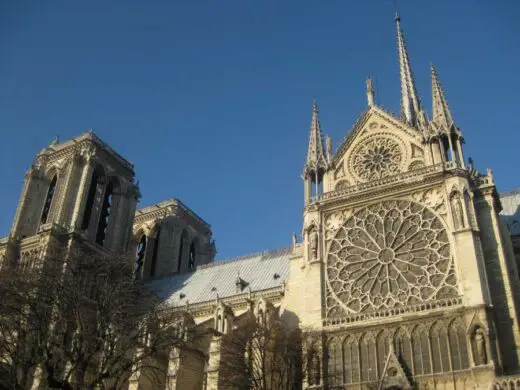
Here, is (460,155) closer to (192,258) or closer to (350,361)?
(350,361)

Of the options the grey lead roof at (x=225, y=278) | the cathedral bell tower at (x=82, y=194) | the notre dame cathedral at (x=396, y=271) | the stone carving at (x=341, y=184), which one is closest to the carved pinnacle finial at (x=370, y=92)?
the notre dame cathedral at (x=396, y=271)

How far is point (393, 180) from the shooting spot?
32.5 meters

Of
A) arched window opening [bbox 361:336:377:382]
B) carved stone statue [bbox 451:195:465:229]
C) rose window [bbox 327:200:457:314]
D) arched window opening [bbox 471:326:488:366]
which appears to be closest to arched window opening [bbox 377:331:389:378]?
arched window opening [bbox 361:336:377:382]

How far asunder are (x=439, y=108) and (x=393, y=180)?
5.65 meters

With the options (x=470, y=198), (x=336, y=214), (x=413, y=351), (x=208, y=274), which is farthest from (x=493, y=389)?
(x=208, y=274)

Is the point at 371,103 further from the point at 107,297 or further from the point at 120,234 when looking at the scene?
the point at 120,234

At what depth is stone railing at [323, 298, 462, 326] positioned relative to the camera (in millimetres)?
27234

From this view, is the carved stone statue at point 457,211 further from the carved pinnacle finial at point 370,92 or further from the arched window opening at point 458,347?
the carved pinnacle finial at point 370,92

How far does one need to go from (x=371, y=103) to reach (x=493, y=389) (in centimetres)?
2016

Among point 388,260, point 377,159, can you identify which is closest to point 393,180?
point 377,159

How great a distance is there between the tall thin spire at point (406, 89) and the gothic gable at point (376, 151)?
4220mm

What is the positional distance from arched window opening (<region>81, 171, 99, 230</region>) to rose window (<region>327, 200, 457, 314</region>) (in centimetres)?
2522

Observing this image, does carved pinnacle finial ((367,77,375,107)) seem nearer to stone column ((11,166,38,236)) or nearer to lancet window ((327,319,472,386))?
lancet window ((327,319,472,386))

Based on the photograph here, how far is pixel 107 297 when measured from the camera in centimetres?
A: 2427
